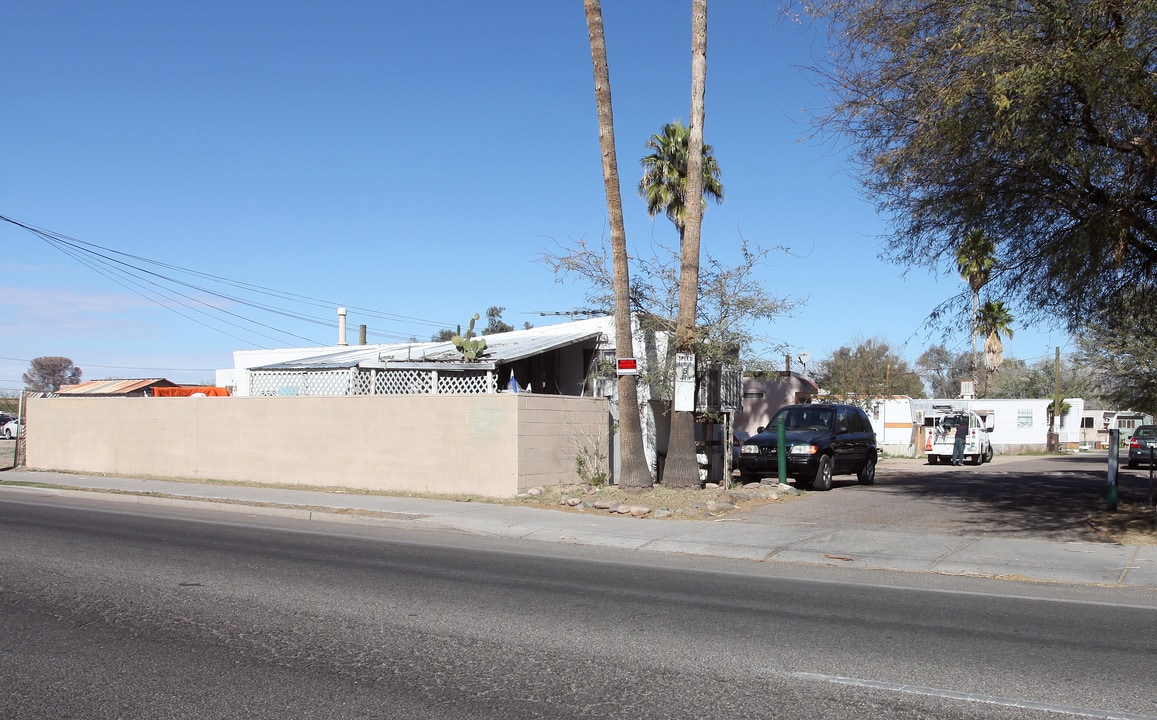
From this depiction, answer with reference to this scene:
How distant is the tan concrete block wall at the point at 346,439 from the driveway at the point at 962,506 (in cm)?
422

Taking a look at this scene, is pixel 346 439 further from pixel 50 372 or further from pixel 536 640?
pixel 50 372

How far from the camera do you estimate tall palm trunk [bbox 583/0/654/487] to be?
1631 centimetres

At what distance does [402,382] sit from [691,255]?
289 inches

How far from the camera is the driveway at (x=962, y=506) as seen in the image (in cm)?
1374

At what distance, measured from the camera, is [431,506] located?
16.3m

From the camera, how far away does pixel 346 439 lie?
1938 cm

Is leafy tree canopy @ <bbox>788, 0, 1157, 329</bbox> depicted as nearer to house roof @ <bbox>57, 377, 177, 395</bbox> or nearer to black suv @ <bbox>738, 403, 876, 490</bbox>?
black suv @ <bbox>738, 403, 876, 490</bbox>

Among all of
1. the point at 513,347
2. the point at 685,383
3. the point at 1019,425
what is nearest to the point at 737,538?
the point at 685,383

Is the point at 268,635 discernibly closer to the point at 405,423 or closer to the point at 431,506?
the point at 431,506

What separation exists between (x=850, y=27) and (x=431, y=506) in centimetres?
1021

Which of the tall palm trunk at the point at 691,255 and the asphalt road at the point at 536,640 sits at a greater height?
the tall palm trunk at the point at 691,255

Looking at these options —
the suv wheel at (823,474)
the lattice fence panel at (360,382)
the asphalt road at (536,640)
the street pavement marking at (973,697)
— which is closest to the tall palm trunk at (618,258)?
the suv wheel at (823,474)

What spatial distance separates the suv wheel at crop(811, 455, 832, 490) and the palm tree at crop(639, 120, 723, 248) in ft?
33.7

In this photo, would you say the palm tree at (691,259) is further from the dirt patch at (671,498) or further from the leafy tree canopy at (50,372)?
the leafy tree canopy at (50,372)
